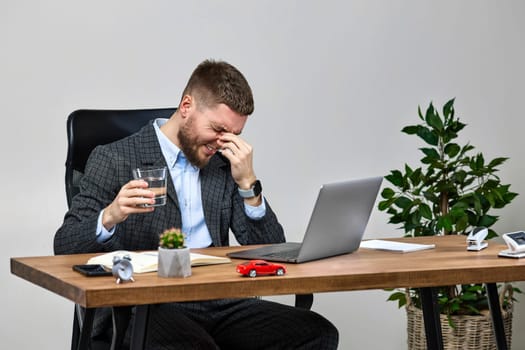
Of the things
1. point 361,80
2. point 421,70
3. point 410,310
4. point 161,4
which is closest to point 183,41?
point 161,4

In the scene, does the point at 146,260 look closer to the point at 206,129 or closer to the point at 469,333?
the point at 206,129

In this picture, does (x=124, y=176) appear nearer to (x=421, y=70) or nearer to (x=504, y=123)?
(x=421, y=70)

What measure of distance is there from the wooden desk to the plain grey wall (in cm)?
153

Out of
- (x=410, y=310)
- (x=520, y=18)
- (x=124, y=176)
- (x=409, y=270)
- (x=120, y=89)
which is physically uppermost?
(x=520, y=18)

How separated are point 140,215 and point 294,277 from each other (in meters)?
0.76

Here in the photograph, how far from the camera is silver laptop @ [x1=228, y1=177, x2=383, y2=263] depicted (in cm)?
221

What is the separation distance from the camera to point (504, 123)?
4625 millimetres

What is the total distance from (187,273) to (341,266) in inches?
15.7

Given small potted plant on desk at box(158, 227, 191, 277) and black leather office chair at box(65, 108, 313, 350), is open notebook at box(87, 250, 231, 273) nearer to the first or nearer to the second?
small potted plant on desk at box(158, 227, 191, 277)

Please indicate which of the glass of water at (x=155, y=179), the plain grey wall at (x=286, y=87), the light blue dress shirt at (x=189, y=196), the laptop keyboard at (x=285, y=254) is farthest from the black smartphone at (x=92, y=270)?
the plain grey wall at (x=286, y=87)

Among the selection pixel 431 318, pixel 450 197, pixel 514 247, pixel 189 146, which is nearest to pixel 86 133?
pixel 189 146

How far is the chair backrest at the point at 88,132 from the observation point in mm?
2807

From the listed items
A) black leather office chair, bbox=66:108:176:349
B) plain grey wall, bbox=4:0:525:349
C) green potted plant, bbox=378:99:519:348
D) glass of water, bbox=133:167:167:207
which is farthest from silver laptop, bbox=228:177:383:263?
plain grey wall, bbox=4:0:525:349

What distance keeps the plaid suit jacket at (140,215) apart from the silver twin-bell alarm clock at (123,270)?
1.62 feet
